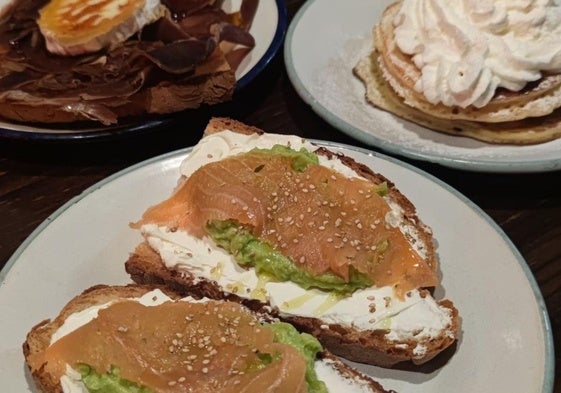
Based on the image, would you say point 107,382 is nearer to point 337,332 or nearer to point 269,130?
point 337,332

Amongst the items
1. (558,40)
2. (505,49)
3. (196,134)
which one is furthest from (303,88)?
(558,40)

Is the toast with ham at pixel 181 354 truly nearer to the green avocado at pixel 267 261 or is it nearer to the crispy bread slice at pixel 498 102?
the green avocado at pixel 267 261

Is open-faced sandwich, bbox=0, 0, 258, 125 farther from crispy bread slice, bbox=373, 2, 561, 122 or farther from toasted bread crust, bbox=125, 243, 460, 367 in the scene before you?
toasted bread crust, bbox=125, 243, 460, 367

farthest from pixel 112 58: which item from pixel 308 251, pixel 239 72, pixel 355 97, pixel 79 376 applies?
pixel 79 376

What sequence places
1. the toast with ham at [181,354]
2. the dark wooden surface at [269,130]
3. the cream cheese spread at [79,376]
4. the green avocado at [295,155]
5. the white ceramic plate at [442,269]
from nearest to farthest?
the toast with ham at [181,354], the cream cheese spread at [79,376], the white ceramic plate at [442,269], the green avocado at [295,155], the dark wooden surface at [269,130]

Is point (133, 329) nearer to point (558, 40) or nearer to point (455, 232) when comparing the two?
point (455, 232)

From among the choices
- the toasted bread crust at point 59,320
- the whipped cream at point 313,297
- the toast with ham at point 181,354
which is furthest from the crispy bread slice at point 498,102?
the toasted bread crust at point 59,320
